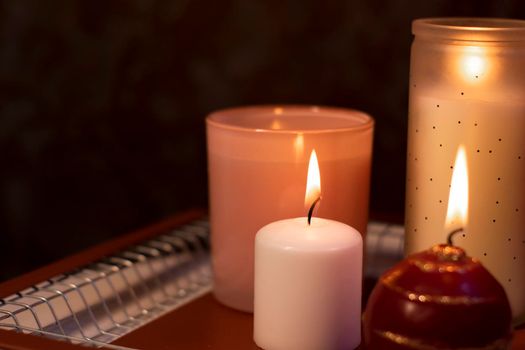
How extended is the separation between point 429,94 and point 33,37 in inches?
19.3

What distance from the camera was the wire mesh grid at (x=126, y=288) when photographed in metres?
0.64

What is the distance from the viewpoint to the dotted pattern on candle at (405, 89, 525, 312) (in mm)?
601

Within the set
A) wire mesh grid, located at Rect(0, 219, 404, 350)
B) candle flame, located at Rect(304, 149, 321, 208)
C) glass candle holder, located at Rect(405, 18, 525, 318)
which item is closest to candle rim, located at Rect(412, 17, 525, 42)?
glass candle holder, located at Rect(405, 18, 525, 318)

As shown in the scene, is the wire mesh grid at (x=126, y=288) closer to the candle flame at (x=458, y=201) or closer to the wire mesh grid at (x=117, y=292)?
the wire mesh grid at (x=117, y=292)

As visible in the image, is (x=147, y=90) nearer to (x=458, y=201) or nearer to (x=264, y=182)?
(x=264, y=182)

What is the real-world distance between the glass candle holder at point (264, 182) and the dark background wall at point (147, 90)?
15 centimetres

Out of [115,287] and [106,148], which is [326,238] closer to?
[115,287]

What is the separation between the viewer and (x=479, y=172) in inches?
23.9

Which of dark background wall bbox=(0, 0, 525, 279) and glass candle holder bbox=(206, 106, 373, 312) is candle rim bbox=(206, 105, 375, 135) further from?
dark background wall bbox=(0, 0, 525, 279)

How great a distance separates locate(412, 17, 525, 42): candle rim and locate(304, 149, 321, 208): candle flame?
12 centimetres

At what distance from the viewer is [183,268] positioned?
2.60 feet

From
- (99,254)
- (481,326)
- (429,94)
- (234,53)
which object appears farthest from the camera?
(234,53)

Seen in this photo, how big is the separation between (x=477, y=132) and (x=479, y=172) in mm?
28

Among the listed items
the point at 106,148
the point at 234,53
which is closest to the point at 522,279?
the point at 234,53
